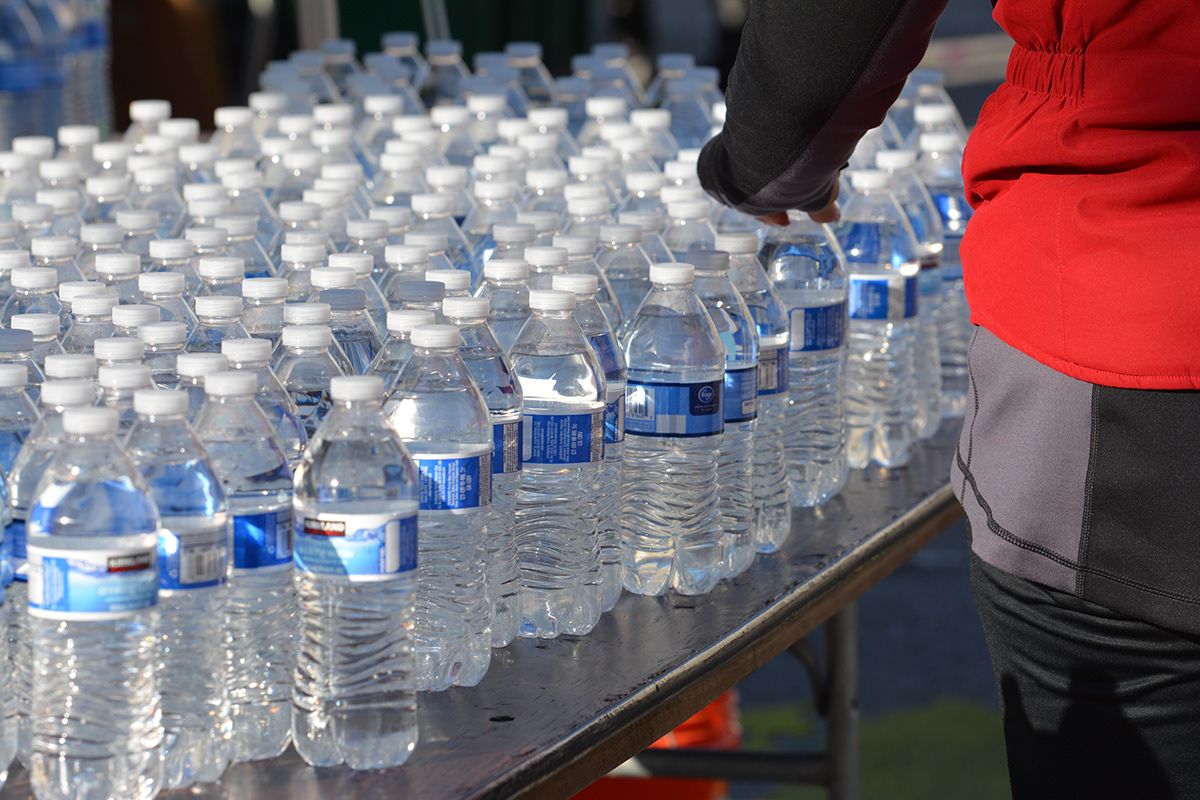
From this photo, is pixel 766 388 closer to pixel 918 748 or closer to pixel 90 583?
pixel 90 583

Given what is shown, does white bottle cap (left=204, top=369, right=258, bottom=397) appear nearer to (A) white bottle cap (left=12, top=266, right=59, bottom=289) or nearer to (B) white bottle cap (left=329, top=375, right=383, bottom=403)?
(B) white bottle cap (left=329, top=375, right=383, bottom=403)

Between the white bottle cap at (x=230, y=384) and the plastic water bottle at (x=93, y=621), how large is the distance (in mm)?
130

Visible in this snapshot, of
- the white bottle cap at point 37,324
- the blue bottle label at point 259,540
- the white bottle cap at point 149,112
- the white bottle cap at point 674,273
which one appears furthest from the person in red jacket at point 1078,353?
the white bottle cap at point 149,112

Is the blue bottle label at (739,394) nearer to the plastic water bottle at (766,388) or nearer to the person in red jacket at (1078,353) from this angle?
the plastic water bottle at (766,388)

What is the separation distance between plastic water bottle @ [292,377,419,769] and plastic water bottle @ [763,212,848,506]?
111cm

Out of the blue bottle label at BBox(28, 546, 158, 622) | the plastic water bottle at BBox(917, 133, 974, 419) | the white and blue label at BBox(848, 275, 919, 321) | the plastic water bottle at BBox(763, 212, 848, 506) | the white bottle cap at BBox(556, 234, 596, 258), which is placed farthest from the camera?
the plastic water bottle at BBox(917, 133, 974, 419)

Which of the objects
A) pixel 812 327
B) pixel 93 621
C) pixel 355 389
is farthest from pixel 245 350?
pixel 812 327

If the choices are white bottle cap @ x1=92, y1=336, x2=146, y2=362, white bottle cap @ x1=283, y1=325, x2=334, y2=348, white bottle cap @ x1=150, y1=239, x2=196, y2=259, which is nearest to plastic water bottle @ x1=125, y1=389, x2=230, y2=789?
white bottle cap @ x1=92, y1=336, x2=146, y2=362

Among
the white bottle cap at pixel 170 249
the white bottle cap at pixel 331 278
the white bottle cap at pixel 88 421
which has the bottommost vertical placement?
the white bottle cap at pixel 88 421

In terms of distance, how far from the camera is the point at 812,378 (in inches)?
98.1

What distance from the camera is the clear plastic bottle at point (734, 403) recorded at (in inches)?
80.0

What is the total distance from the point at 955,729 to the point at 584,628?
2.99 metres

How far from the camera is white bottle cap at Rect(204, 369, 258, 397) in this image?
1.39m

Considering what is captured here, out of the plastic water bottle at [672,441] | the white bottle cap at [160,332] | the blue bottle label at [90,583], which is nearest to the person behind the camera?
the blue bottle label at [90,583]
